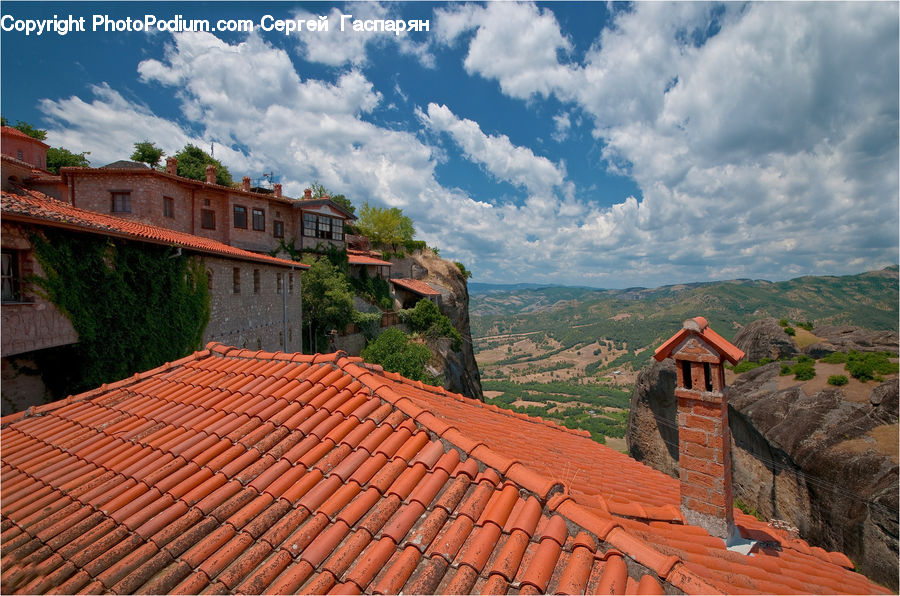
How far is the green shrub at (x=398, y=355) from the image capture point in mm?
24547

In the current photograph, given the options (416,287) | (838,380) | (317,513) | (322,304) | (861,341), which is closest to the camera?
(317,513)

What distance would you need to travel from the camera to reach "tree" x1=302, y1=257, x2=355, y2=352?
26641mm

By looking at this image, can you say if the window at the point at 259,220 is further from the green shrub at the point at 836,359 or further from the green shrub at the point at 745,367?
the green shrub at the point at 836,359

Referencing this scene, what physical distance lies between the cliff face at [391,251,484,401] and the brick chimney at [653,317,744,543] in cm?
2655

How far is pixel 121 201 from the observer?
22781mm

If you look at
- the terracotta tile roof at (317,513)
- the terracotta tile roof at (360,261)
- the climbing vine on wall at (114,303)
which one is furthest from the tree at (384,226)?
the terracotta tile roof at (317,513)

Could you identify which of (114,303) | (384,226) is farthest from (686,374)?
(384,226)

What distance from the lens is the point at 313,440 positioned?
14.5 feet

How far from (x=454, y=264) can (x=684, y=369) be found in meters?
41.5

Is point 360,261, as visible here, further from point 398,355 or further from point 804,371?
point 804,371

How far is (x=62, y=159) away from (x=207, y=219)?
22.3 m

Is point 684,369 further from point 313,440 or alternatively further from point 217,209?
point 217,209

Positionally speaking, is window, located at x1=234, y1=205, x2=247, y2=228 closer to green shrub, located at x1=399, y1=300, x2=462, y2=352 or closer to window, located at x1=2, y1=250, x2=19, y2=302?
green shrub, located at x1=399, y1=300, x2=462, y2=352

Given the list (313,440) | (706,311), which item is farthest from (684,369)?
(706,311)
